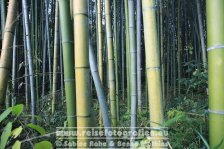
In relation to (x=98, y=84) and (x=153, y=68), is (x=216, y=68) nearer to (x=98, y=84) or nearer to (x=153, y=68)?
(x=153, y=68)

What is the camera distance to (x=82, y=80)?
98 cm

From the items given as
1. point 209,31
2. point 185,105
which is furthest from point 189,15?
point 209,31

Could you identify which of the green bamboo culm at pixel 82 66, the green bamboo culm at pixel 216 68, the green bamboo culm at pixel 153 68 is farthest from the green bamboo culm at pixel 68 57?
the green bamboo culm at pixel 216 68

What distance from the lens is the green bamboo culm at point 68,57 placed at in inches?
44.2

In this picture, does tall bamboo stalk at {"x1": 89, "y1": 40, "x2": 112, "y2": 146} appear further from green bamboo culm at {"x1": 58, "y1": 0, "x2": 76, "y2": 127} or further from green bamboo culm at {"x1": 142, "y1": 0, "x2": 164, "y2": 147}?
green bamboo culm at {"x1": 142, "y1": 0, "x2": 164, "y2": 147}

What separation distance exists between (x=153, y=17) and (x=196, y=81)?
2.77 metres

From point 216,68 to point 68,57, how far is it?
0.62 meters

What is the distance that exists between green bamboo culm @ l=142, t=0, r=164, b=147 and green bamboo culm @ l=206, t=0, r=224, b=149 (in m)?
0.22

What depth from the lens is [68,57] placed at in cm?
113

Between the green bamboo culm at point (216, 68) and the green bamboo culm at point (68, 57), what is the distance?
588 mm

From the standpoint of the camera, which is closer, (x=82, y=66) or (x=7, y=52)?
(x=82, y=66)

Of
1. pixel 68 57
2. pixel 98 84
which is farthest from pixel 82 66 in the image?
pixel 98 84

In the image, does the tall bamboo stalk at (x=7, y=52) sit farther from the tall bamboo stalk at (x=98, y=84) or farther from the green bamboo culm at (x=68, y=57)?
the tall bamboo stalk at (x=98, y=84)

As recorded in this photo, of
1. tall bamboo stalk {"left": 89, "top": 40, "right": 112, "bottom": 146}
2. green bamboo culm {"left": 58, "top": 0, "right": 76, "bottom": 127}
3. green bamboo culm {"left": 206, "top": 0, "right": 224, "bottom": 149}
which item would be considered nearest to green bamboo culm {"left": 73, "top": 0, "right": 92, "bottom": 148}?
green bamboo culm {"left": 58, "top": 0, "right": 76, "bottom": 127}
